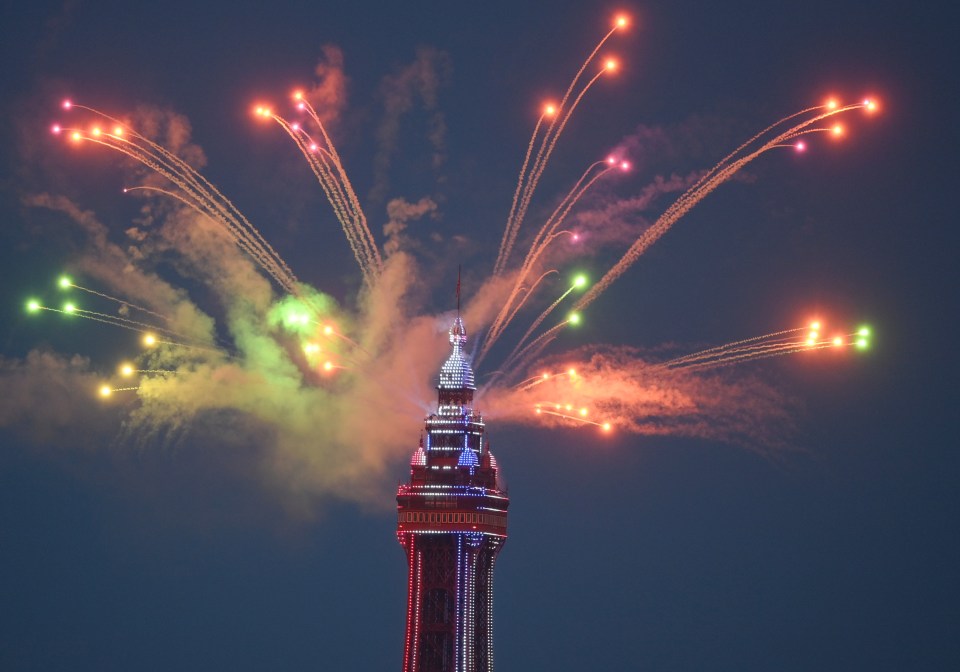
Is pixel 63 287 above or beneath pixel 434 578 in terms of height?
above

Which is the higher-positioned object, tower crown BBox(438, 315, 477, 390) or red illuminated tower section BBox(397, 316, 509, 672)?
tower crown BBox(438, 315, 477, 390)

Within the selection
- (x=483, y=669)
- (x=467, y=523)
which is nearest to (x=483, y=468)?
(x=467, y=523)

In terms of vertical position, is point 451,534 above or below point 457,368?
below

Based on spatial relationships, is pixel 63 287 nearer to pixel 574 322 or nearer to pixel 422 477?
pixel 422 477

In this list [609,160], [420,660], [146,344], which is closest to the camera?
[609,160]

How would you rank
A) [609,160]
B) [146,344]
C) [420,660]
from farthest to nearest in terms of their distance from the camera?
[420,660] → [146,344] → [609,160]

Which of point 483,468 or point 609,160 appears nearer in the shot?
point 609,160

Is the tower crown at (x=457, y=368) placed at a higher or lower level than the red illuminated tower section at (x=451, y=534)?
higher

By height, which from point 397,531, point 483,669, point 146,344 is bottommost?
point 483,669
